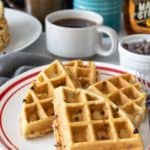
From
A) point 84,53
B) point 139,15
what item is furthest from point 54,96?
point 139,15

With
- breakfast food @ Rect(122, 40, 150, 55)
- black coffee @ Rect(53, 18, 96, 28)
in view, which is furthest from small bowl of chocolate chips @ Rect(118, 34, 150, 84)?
black coffee @ Rect(53, 18, 96, 28)

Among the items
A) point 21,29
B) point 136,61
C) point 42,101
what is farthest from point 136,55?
point 21,29

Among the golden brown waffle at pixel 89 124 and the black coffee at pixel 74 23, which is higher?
the golden brown waffle at pixel 89 124

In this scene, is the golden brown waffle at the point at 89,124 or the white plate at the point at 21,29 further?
the white plate at the point at 21,29

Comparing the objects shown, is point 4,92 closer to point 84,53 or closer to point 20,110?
point 20,110

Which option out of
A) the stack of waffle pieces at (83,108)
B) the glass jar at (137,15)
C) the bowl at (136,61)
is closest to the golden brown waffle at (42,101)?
the stack of waffle pieces at (83,108)

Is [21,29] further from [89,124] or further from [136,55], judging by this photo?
[89,124]

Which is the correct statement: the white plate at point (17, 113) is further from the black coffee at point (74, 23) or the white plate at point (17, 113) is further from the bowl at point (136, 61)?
the black coffee at point (74, 23)
